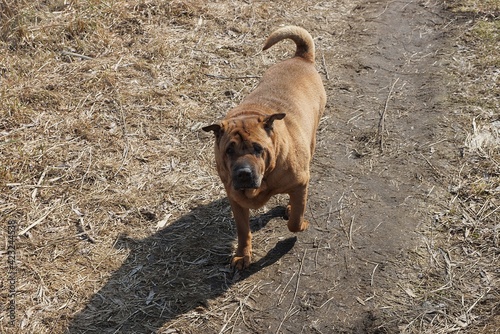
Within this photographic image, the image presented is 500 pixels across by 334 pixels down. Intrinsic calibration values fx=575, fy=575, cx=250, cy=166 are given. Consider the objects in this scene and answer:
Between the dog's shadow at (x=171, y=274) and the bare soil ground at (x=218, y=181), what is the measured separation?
0.6 inches

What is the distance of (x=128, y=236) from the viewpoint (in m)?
5.74

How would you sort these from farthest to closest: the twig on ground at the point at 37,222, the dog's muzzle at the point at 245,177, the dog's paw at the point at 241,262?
the twig on ground at the point at 37,222 < the dog's paw at the point at 241,262 < the dog's muzzle at the point at 245,177

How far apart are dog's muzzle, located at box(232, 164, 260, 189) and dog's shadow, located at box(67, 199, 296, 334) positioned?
1.10 meters

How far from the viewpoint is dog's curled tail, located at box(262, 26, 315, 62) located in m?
6.15

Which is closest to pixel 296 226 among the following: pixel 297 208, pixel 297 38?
pixel 297 208

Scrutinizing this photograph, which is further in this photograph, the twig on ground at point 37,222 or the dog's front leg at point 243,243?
the twig on ground at point 37,222

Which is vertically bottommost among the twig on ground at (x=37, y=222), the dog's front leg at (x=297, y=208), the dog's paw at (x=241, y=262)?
the dog's paw at (x=241, y=262)

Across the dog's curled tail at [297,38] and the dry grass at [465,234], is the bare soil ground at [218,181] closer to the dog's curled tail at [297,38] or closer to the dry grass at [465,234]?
the dry grass at [465,234]

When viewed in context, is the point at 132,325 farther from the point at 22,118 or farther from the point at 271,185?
the point at 22,118

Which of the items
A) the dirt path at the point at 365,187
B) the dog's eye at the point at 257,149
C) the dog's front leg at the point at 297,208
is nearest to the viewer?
the dog's eye at the point at 257,149

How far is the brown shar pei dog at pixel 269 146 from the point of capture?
464 centimetres

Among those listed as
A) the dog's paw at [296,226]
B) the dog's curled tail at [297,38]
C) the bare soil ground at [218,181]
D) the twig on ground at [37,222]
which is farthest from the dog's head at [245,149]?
the twig on ground at [37,222]

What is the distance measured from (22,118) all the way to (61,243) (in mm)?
2239

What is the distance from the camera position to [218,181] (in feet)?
20.9
